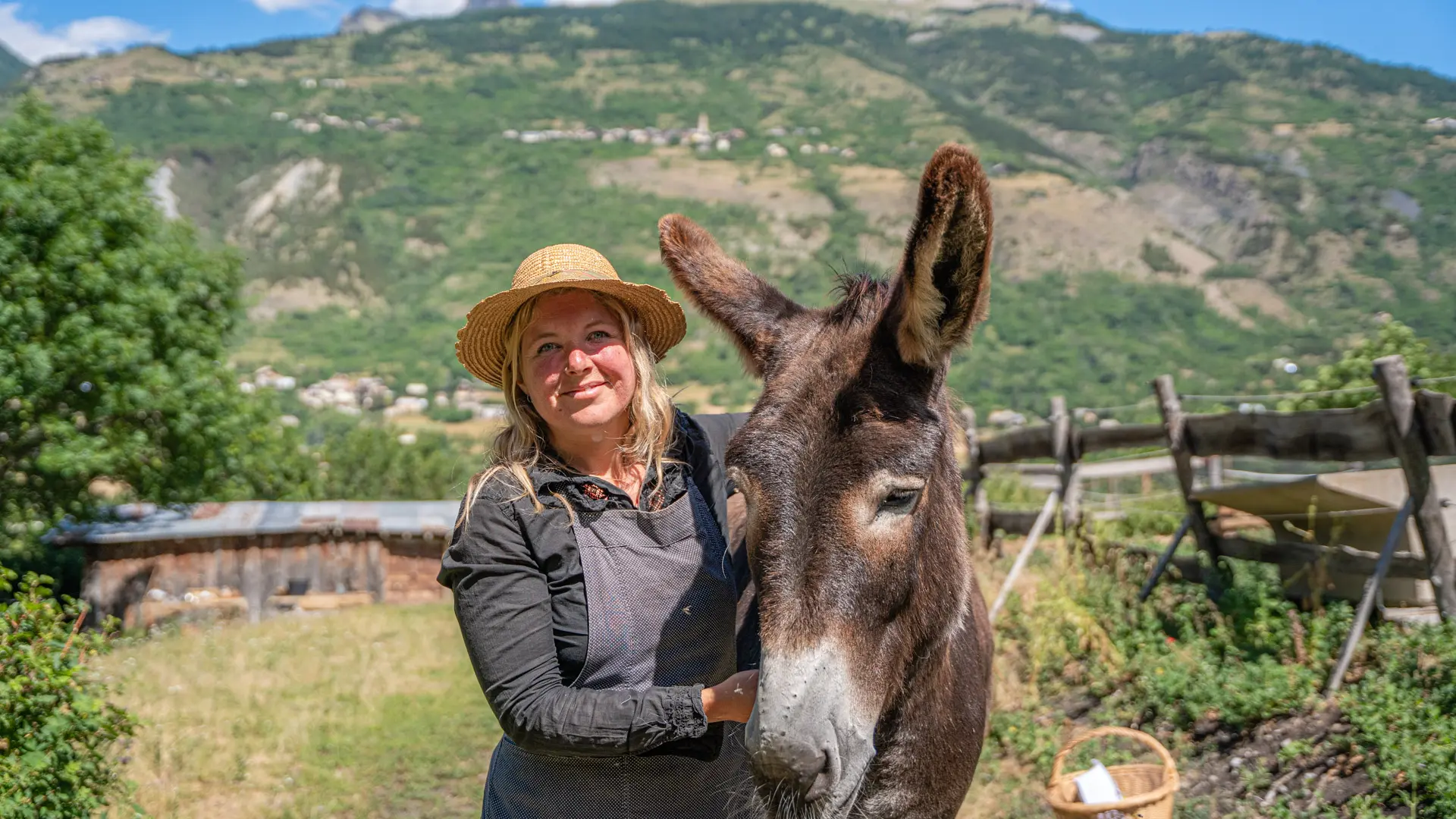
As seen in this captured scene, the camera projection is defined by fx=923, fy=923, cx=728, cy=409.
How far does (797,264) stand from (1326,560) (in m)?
71.0

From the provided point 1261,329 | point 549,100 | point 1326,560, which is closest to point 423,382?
point 1261,329

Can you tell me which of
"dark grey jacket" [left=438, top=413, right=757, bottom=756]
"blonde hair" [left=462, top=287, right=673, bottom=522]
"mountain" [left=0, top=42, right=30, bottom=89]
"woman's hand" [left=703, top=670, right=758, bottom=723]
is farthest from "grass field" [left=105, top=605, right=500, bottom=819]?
"mountain" [left=0, top=42, right=30, bottom=89]

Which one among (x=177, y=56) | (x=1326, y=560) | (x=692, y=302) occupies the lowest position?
(x=1326, y=560)

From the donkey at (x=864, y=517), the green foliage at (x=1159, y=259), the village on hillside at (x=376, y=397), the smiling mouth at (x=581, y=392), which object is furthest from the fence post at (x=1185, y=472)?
the green foliage at (x=1159, y=259)

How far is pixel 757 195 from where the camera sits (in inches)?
3799

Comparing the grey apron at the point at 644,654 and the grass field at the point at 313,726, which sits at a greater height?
the grey apron at the point at 644,654

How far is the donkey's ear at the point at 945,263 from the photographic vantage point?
189cm

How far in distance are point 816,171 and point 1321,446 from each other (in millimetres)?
98763

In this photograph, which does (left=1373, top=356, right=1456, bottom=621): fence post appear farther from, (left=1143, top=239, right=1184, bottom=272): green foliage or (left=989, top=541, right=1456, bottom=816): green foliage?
(left=1143, top=239, right=1184, bottom=272): green foliage

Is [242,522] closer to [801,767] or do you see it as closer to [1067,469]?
[1067,469]

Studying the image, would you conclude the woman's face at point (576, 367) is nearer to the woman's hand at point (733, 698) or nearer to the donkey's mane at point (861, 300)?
the donkey's mane at point (861, 300)

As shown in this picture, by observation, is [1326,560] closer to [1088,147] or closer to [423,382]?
[423,382]

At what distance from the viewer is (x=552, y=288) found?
2.46 metres

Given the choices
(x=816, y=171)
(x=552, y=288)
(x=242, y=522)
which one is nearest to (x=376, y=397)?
(x=242, y=522)
